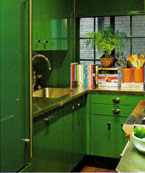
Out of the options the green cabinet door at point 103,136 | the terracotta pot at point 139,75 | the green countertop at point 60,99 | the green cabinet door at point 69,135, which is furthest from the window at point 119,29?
the green cabinet door at point 69,135

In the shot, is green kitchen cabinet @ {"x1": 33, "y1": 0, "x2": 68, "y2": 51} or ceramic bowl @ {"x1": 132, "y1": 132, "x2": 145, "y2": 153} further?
green kitchen cabinet @ {"x1": 33, "y1": 0, "x2": 68, "y2": 51}

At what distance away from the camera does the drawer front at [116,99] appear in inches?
142

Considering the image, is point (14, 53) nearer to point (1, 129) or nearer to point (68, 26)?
point (1, 129)

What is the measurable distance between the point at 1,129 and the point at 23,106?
25 centimetres

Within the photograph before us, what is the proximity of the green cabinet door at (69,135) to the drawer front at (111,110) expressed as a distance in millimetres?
456

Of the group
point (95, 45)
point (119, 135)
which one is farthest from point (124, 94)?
point (95, 45)

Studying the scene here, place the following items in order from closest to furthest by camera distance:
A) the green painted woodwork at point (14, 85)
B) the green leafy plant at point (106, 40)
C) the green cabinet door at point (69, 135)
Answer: the green painted woodwork at point (14, 85), the green cabinet door at point (69, 135), the green leafy plant at point (106, 40)

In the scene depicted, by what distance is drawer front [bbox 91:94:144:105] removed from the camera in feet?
11.9

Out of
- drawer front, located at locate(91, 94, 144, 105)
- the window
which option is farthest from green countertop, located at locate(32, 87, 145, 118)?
the window

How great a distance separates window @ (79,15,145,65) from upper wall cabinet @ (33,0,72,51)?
41 centimetres

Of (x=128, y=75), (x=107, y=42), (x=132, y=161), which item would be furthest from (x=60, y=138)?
(x=132, y=161)

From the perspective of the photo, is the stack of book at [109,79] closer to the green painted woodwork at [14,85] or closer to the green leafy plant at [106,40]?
the green leafy plant at [106,40]

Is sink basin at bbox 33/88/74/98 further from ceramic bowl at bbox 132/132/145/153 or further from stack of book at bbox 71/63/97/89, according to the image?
ceramic bowl at bbox 132/132/145/153

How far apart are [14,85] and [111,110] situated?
78.9 inches
